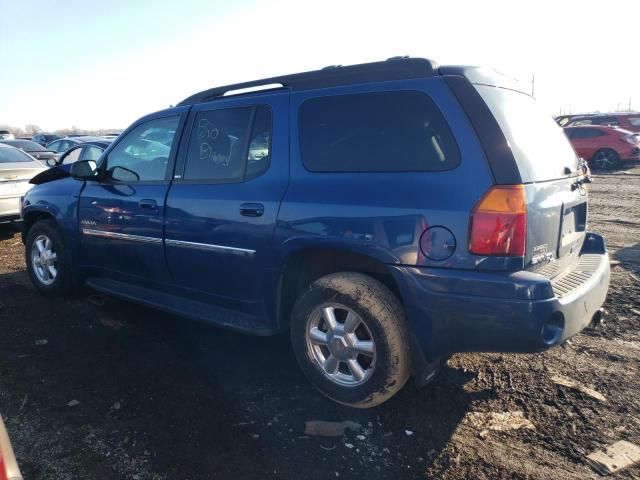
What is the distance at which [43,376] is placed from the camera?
11.3 ft

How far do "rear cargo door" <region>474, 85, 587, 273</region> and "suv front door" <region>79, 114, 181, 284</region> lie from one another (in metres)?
2.50

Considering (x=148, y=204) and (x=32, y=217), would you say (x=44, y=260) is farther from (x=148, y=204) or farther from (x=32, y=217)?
(x=148, y=204)

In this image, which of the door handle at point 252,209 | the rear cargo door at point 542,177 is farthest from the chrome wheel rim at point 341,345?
the rear cargo door at point 542,177

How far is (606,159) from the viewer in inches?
648

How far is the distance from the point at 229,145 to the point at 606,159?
54.5 ft

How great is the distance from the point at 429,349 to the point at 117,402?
197 centimetres

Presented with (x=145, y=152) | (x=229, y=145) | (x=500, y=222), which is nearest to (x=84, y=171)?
(x=145, y=152)

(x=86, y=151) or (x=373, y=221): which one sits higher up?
(x=86, y=151)

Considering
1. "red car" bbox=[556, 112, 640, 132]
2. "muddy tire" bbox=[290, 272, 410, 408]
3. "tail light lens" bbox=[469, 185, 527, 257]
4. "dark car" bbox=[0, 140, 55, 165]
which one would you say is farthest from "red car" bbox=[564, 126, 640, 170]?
"dark car" bbox=[0, 140, 55, 165]

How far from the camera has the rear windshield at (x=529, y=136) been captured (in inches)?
102

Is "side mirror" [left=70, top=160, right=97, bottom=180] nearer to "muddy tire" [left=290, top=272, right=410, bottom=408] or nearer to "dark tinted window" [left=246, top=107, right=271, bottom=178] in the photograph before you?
"dark tinted window" [left=246, top=107, right=271, bottom=178]

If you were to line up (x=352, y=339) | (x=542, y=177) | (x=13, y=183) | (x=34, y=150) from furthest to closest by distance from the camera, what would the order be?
(x=34, y=150) → (x=13, y=183) → (x=352, y=339) → (x=542, y=177)

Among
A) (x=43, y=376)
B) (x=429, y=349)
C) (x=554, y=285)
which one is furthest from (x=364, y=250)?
(x=43, y=376)

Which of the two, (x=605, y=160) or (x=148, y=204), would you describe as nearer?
(x=148, y=204)
